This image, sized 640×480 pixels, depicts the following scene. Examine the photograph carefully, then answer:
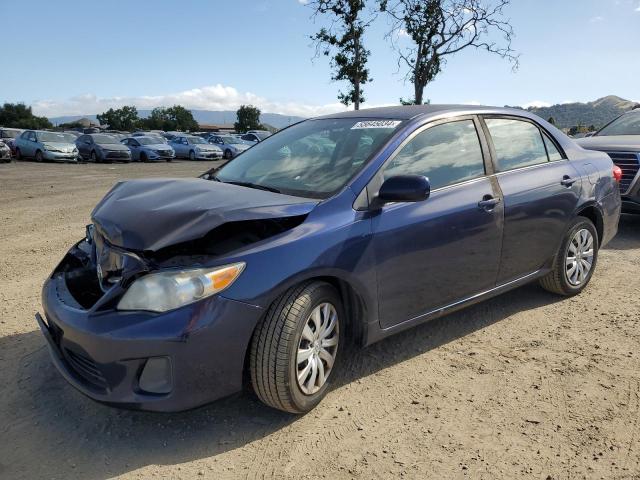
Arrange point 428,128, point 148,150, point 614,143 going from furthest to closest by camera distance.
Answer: point 148,150
point 614,143
point 428,128

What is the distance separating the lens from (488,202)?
3.60m

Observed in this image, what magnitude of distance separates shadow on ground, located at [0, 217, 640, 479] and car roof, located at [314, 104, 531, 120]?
1.60 meters

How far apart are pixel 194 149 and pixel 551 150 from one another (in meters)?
26.5

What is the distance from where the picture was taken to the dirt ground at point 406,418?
246 cm

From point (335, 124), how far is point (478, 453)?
2.35m

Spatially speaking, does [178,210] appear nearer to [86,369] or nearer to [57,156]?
[86,369]

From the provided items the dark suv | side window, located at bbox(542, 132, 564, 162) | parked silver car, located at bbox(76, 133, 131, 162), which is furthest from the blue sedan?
parked silver car, located at bbox(76, 133, 131, 162)

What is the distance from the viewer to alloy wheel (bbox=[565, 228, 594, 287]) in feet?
14.6

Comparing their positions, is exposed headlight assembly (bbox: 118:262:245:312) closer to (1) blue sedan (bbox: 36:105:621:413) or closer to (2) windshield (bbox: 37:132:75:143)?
(1) blue sedan (bbox: 36:105:621:413)

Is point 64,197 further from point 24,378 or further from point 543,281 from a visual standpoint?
point 543,281

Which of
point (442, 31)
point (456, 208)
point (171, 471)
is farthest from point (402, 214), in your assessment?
point (442, 31)

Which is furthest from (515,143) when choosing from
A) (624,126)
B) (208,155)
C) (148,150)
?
(208,155)

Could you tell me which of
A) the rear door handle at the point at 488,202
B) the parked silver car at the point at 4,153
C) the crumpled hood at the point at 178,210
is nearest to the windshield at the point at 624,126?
the rear door handle at the point at 488,202

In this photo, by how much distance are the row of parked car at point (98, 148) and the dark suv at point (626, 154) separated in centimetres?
1671
